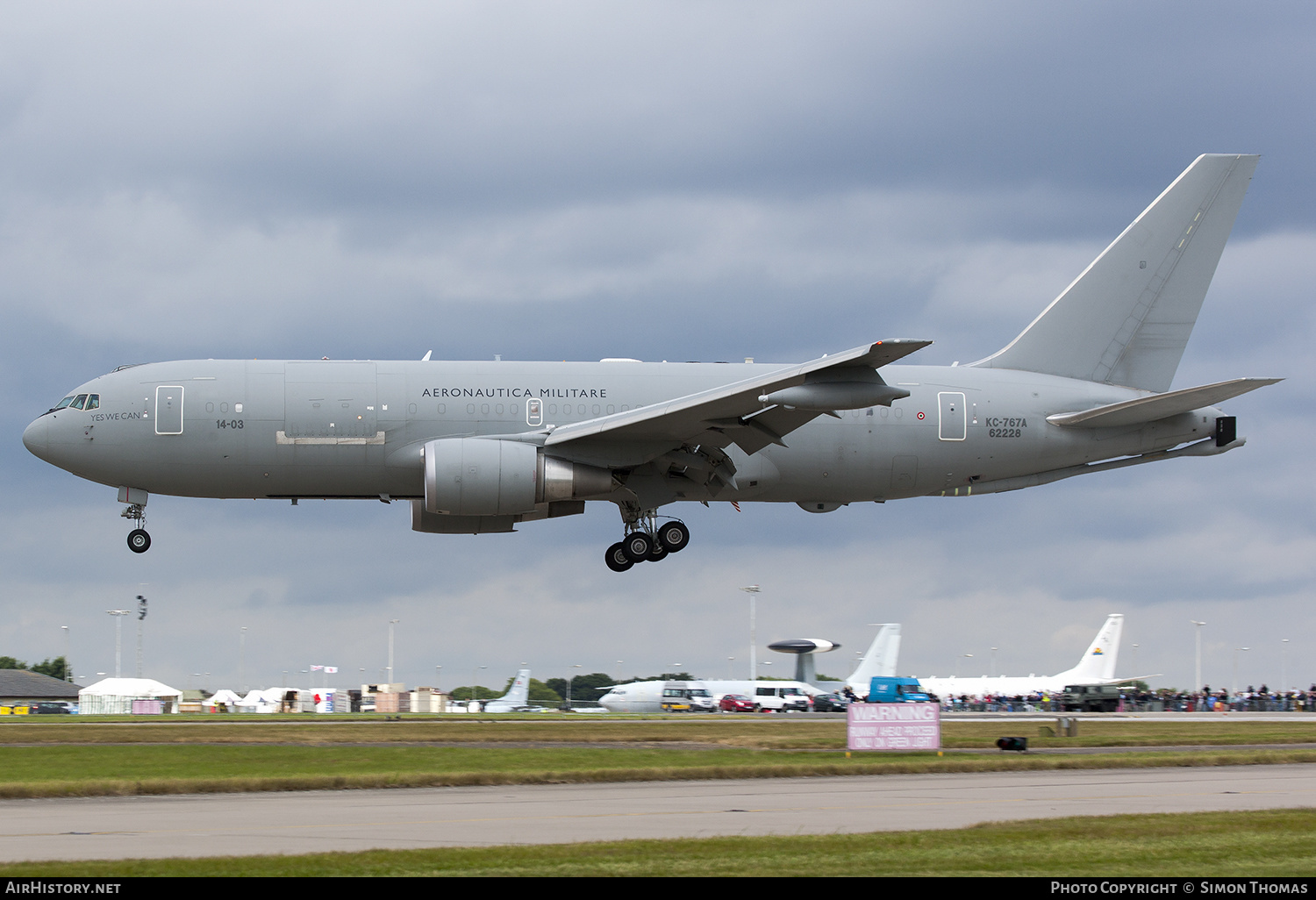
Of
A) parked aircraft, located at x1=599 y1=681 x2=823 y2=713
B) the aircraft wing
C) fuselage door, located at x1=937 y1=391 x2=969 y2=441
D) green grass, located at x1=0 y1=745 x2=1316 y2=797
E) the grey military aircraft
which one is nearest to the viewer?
green grass, located at x1=0 y1=745 x2=1316 y2=797

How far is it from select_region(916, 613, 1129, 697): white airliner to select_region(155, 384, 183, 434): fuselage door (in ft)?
210

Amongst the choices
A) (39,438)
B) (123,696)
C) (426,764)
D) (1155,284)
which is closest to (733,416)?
(426,764)

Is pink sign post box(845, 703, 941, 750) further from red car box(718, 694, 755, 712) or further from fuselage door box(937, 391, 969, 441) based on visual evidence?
red car box(718, 694, 755, 712)

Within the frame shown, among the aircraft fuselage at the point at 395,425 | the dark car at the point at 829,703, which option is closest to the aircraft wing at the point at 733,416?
the aircraft fuselage at the point at 395,425

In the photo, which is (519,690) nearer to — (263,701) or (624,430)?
(263,701)

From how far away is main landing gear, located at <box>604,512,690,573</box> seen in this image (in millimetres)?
39031

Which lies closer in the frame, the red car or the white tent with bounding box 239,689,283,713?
the red car

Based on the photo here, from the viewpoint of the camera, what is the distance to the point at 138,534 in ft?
124

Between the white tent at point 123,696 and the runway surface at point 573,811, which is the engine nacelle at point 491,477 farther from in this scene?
the white tent at point 123,696

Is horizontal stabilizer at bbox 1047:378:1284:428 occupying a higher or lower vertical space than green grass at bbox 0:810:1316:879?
higher

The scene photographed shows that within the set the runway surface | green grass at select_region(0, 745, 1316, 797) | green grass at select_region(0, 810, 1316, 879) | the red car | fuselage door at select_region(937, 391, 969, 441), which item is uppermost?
fuselage door at select_region(937, 391, 969, 441)

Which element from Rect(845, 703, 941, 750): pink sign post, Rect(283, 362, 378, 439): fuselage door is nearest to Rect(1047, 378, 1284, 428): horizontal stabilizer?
Rect(845, 703, 941, 750): pink sign post

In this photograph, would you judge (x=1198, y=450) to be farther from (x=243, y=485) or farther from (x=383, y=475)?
(x=243, y=485)
